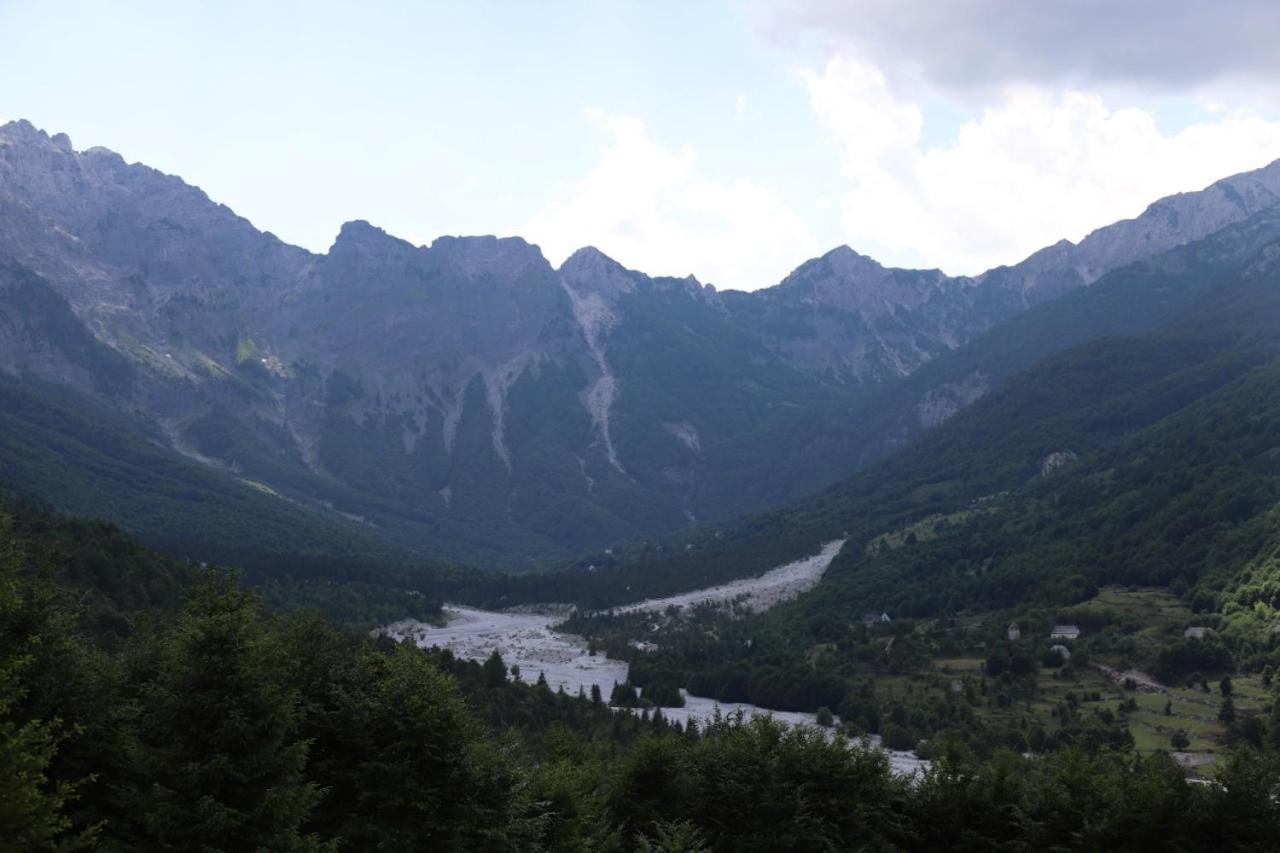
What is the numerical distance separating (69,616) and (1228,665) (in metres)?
150

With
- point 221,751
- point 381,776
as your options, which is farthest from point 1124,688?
point 221,751

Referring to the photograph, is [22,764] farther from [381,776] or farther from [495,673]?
[495,673]

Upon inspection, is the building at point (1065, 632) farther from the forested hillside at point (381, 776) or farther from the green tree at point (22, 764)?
the green tree at point (22, 764)

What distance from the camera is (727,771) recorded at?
57.3 metres

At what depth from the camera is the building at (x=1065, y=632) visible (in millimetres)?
174500

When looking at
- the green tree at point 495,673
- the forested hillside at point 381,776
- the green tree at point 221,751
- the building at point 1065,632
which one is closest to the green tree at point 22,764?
the forested hillside at point 381,776

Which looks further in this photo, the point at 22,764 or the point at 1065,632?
the point at 1065,632

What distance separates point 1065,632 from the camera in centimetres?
17800

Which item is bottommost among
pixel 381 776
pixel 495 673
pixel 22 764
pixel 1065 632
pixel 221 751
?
pixel 495 673

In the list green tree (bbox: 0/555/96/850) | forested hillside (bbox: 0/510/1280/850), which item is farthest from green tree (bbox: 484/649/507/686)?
green tree (bbox: 0/555/96/850)

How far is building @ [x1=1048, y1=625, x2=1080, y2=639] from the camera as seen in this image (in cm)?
17450

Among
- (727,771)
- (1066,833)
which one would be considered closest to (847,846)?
(727,771)

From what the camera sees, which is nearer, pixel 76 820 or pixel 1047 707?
pixel 76 820

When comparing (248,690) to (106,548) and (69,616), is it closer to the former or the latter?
(69,616)
